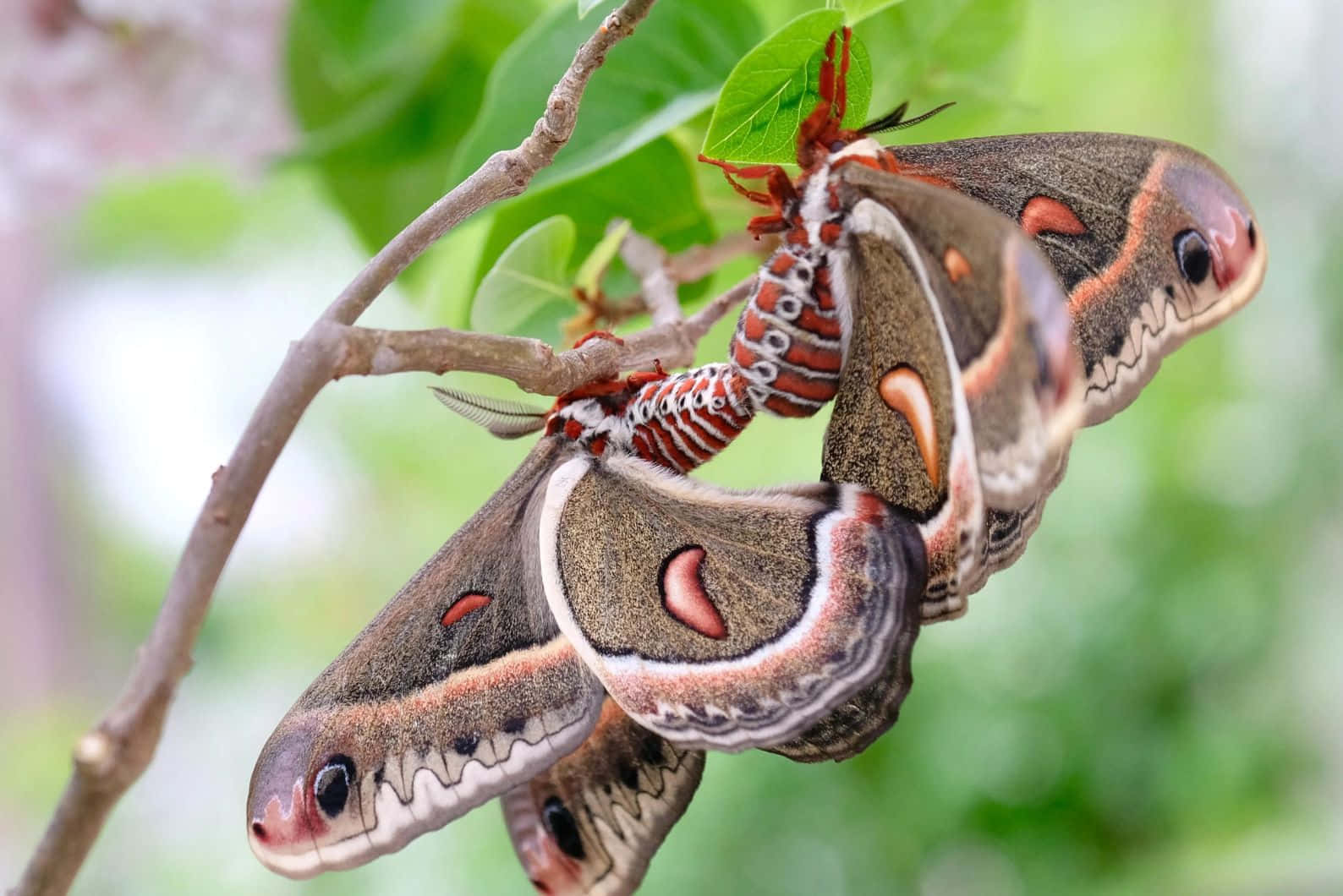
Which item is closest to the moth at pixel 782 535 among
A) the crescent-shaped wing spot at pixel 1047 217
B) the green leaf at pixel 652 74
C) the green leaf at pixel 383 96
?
the crescent-shaped wing spot at pixel 1047 217

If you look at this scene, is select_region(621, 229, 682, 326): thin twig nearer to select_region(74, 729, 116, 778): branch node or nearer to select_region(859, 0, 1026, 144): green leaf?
select_region(859, 0, 1026, 144): green leaf

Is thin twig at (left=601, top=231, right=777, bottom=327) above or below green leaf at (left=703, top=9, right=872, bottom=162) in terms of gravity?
below

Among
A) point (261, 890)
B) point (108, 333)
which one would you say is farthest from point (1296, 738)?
point (108, 333)

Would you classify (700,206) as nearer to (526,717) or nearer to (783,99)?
(783,99)

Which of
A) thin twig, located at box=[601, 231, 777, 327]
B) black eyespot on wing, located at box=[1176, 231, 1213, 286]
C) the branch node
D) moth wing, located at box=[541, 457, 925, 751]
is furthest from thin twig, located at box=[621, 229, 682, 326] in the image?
the branch node

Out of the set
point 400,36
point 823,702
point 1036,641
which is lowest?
point 1036,641

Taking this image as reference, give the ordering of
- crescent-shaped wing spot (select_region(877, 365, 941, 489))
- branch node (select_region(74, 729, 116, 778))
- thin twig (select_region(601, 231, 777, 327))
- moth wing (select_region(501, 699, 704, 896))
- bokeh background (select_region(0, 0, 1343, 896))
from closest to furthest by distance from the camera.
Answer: branch node (select_region(74, 729, 116, 778)), crescent-shaped wing spot (select_region(877, 365, 941, 489)), moth wing (select_region(501, 699, 704, 896)), thin twig (select_region(601, 231, 777, 327)), bokeh background (select_region(0, 0, 1343, 896))
